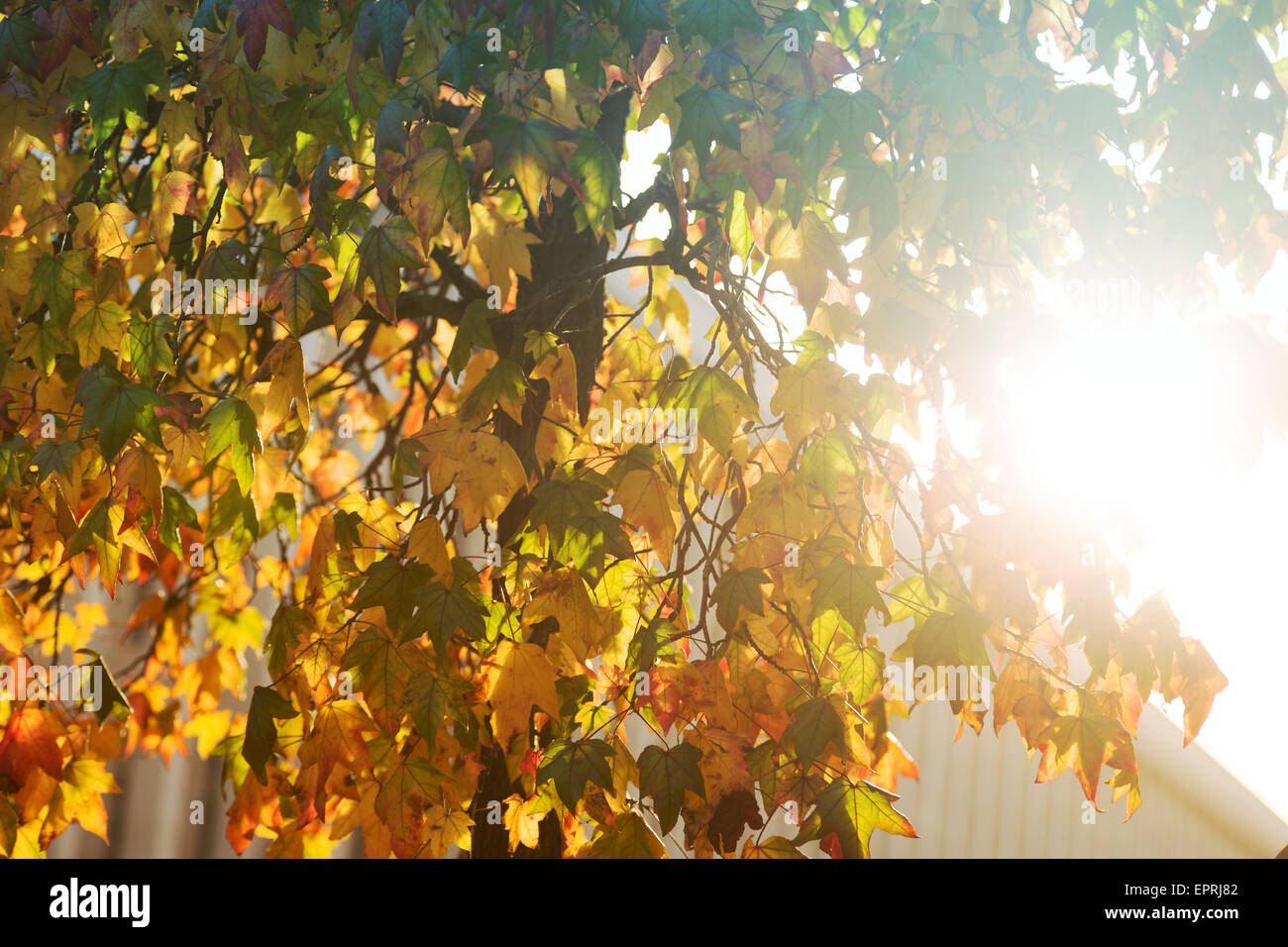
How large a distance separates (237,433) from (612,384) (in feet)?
1.91

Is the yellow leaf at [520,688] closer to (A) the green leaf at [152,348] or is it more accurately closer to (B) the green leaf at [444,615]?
(B) the green leaf at [444,615]

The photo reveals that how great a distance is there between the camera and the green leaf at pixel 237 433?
A: 111 centimetres

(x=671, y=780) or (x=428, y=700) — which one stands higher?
(x=428, y=700)

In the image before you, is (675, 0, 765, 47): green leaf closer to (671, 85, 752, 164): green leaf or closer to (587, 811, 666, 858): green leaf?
(671, 85, 752, 164): green leaf

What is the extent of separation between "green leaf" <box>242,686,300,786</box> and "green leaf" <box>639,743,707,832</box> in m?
0.45

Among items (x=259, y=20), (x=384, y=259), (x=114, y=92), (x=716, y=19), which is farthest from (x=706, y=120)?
(x=114, y=92)

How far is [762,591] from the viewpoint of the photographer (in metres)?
1.29

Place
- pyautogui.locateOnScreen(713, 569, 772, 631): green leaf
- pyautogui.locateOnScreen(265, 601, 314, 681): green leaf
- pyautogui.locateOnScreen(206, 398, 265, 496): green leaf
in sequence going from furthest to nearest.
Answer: pyautogui.locateOnScreen(265, 601, 314, 681): green leaf, pyautogui.locateOnScreen(713, 569, 772, 631): green leaf, pyautogui.locateOnScreen(206, 398, 265, 496): green leaf

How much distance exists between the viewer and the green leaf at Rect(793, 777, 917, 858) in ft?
3.53

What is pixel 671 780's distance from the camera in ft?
3.73

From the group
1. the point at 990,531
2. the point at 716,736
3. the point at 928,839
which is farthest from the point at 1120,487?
the point at 928,839

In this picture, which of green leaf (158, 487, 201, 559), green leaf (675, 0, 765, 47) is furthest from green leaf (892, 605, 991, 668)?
green leaf (158, 487, 201, 559)

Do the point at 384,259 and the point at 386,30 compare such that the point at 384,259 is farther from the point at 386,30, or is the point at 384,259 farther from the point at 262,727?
the point at 262,727
